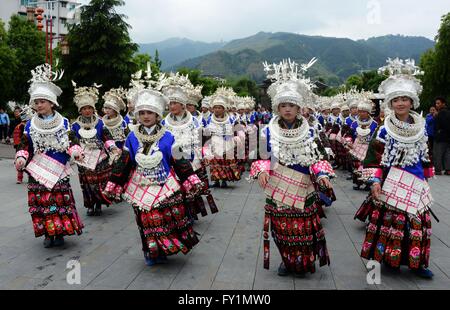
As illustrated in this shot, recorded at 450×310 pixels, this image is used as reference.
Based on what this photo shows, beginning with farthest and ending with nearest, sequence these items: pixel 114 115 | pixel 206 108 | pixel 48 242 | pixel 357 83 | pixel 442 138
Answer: pixel 357 83 < pixel 206 108 < pixel 442 138 < pixel 114 115 < pixel 48 242

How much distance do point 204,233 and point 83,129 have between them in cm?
263

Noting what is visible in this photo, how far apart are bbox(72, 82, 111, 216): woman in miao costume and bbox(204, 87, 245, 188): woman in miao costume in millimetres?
2877

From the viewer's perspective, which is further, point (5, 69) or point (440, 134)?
point (5, 69)

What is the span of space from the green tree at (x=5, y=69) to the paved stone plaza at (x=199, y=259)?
2662 cm


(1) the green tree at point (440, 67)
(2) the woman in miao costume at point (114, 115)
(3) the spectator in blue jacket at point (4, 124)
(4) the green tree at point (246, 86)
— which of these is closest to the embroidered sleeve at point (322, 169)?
(2) the woman in miao costume at point (114, 115)

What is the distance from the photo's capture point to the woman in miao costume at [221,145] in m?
9.55

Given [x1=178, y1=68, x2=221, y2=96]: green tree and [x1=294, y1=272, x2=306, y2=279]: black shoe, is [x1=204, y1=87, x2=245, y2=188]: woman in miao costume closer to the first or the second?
[x1=294, y1=272, x2=306, y2=279]: black shoe

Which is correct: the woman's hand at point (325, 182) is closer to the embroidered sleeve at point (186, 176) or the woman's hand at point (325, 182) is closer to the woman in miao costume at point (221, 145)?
the embroidered sleeve at point (186, 176)

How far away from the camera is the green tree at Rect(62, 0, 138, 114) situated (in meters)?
24.0

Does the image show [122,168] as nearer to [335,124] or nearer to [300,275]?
[300,275]

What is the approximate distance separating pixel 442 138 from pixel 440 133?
5.7 inches

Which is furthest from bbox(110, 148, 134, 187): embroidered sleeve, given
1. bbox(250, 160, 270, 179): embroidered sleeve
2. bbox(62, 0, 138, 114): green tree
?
bbox(62, 0, 138, 114): green tree

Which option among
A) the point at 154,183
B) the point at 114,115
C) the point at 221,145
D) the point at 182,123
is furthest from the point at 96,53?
the point at 154,183

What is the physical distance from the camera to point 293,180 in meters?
4.32
